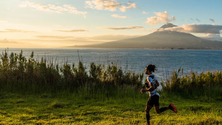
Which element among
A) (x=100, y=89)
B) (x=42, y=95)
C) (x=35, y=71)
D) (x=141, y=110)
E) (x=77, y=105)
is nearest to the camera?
(x=141, y=110)

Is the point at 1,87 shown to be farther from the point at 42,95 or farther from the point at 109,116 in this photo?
the point at 109,116

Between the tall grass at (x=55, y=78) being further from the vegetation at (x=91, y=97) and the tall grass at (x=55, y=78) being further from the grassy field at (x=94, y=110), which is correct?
the grassy field at (x=94, y=110)

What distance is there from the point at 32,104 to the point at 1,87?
3.98m

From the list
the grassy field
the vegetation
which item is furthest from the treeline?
the grassy field

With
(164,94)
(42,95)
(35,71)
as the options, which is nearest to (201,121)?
(164,94)

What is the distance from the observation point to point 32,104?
8.33 meters

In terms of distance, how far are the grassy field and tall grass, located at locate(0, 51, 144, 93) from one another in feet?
3.29

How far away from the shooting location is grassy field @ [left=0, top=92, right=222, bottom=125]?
246 inches

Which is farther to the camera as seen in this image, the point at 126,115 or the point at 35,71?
the point at 35,71

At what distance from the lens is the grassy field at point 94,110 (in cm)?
625

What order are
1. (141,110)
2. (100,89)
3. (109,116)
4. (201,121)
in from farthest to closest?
(100,89), (141,110), (109,116), (201,121)

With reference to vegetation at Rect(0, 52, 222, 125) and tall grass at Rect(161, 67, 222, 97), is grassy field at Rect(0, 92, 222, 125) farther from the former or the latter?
tall grass at Rect(161, 67, 222, 97)

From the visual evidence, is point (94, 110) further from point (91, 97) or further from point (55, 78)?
point (55, 78)

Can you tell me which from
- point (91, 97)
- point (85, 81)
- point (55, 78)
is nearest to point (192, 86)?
point (91, 97)
